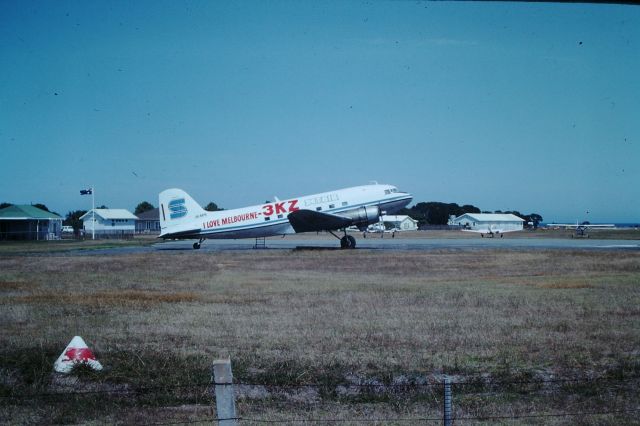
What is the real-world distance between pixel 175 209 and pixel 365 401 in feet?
121

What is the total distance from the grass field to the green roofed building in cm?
6264

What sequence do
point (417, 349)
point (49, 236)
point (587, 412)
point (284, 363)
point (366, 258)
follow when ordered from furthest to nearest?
point (49, 236) < point (366, 258) < point (417, 349) < point (284, 363) < point (587, 412)

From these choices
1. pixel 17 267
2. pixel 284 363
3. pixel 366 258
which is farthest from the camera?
pixel 366 258

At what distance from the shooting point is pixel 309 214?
129 feet

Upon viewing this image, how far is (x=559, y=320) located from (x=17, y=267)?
86.2 ft

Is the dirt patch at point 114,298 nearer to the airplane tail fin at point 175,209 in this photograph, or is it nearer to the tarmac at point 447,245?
the tarmac at point 447,245

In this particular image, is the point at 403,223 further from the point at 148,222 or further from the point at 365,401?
the point at 365,401

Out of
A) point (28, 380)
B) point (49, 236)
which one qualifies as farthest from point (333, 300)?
point (49, 236)

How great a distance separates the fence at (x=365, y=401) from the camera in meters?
7.53

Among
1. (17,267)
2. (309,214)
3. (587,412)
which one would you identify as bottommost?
(587,412)

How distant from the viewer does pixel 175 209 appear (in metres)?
43.2

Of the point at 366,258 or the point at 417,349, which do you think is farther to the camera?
the point at 366,258

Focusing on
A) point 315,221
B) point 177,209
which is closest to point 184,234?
point 177,209

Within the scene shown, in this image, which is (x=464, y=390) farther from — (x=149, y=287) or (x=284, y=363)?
(x=149, y=287)
